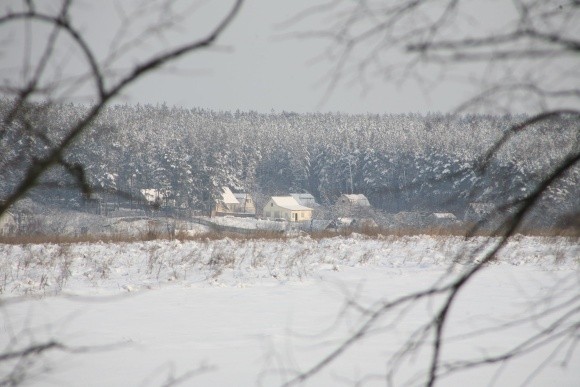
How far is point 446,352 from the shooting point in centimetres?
515

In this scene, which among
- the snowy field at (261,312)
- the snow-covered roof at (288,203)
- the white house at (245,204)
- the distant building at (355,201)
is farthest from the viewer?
the white house at (245,204)

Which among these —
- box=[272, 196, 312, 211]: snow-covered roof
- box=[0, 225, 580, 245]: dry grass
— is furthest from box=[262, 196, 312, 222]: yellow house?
box=[0, 225, 580, 245]: dry grass

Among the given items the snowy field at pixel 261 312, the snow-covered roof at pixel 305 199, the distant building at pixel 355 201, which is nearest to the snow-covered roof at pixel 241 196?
the snow-covered roof at pixel 305 199

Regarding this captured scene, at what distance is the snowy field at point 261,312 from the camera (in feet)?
8.71

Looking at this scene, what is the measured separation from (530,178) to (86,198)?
3.56ft

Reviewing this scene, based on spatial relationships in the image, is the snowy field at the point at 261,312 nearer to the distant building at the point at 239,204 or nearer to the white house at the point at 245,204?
the distant building at the point at 239,204

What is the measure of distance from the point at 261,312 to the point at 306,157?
63157 millimetres

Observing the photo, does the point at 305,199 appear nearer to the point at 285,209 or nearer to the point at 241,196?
the point at 241,196

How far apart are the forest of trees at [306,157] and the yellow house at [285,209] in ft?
9.86

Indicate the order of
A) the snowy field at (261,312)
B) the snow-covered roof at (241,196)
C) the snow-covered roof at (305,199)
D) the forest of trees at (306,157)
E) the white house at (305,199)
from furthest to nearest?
the snow-covered roof at (305,199), the white house at (305,199), the snow-covered roof at (241,196), the snowy field at (261,312), the forest of trees at (306,157)

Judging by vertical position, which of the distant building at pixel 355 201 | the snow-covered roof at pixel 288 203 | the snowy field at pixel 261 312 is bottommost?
the snowy field at pixel 261 312

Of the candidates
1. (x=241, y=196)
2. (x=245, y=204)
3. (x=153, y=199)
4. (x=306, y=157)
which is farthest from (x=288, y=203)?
(x=153, y=199)

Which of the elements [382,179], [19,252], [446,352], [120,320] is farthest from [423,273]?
[382,179]

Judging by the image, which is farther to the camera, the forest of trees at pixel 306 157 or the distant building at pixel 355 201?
the distant building at pixel 355 201
